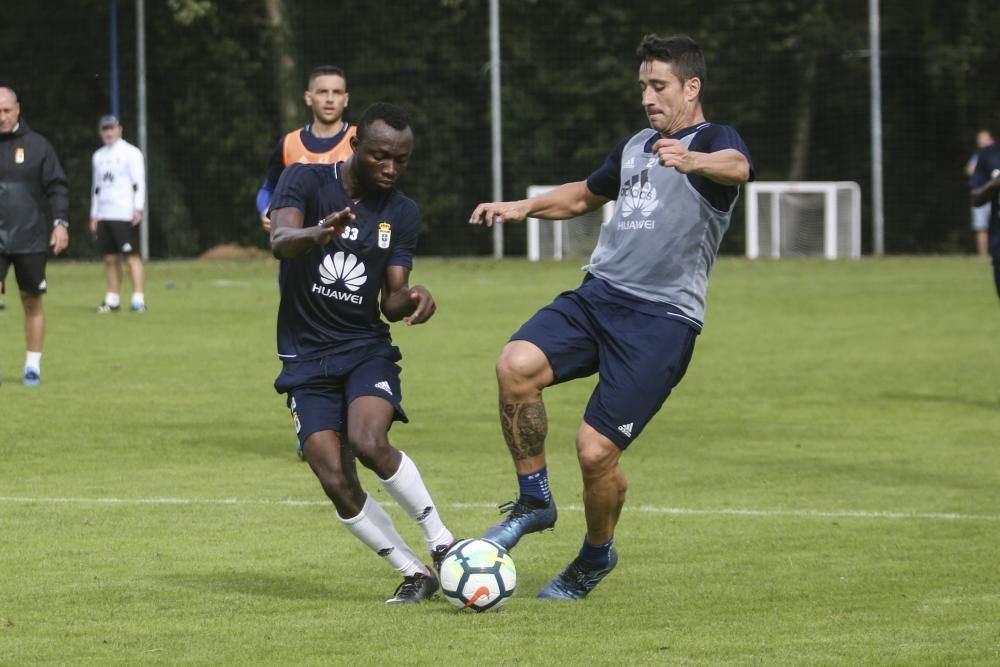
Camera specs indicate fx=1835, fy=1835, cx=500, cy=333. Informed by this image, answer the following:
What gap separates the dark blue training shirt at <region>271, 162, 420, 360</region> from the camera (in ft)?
24.1

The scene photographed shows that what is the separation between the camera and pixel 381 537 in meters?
7.27

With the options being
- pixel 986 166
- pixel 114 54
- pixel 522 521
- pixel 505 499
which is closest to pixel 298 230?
pixel 522 521

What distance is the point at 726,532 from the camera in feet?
29.7

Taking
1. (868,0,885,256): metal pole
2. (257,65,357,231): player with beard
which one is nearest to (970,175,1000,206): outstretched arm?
(257,65,357,231): player with beard

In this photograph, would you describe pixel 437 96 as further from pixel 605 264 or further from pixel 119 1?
pixel 605 264

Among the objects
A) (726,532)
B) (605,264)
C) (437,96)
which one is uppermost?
(437,96)

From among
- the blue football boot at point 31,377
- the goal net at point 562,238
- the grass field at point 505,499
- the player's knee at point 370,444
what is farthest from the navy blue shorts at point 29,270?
the goal net at point 562,238

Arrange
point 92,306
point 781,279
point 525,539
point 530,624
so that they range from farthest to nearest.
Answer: point 781,279, point 92,306, point 525,539, point 530,624

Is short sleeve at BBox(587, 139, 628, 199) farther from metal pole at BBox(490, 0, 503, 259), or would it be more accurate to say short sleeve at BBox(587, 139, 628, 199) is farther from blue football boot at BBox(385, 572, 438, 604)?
metal pole at BBox(490, 0, 503, 259)

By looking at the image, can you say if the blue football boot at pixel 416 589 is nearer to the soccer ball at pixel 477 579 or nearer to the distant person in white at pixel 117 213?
the soccer ball at pixel 477 579

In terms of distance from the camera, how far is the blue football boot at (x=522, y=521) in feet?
24.0

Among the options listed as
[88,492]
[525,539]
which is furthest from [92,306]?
[525,539]

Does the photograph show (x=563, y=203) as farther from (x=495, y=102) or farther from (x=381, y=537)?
(x=495, y=102)

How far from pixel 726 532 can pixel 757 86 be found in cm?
2695
